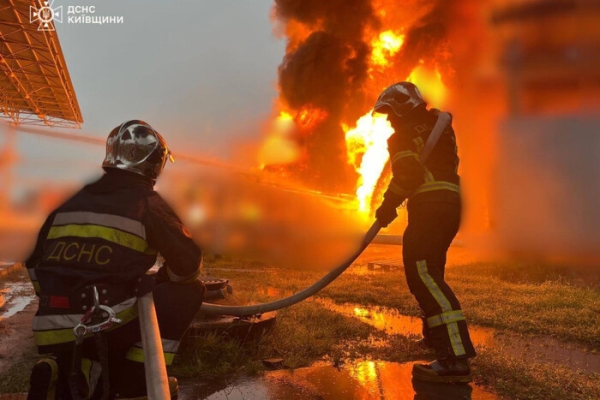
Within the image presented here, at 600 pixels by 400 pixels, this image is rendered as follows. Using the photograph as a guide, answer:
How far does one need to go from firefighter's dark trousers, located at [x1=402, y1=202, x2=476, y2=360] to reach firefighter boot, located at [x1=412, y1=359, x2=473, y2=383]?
0.19 ft

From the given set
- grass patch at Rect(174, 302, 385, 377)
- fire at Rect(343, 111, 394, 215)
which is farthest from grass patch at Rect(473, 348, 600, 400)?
fire at Rect(343, 111, 394, 215)

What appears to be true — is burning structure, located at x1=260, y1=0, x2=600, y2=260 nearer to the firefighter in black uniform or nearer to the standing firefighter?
the standing firefighter

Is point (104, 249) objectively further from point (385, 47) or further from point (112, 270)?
point (385, 47)

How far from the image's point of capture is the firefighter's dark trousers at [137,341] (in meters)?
1.99

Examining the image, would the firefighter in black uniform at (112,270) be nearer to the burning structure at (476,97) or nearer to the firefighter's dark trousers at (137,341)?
the firefighter's dark trousers at (137,341)

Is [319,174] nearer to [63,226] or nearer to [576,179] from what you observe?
[576,179]

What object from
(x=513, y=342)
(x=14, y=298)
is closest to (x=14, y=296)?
(x=14, y=298)

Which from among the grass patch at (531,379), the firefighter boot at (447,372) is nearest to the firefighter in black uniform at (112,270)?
the firefighter boot at (447,372)

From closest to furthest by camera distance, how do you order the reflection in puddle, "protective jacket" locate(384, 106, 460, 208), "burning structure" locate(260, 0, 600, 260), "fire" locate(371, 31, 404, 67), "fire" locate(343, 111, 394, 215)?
"protective jacket" locate(384, 106, 460, 208)
the reflection in puddle
"burning structure" locate(260, 0, 600, 260)
"fire" locate(343, 111, 394, 215)
"fire" locate(371, 31, 404, 67)

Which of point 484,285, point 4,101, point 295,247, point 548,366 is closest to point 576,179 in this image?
point 484,285

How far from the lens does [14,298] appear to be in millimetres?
6762

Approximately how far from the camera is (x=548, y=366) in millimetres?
3334

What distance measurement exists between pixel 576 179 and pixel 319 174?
778 cm

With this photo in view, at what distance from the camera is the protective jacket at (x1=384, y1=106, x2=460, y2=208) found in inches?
137
